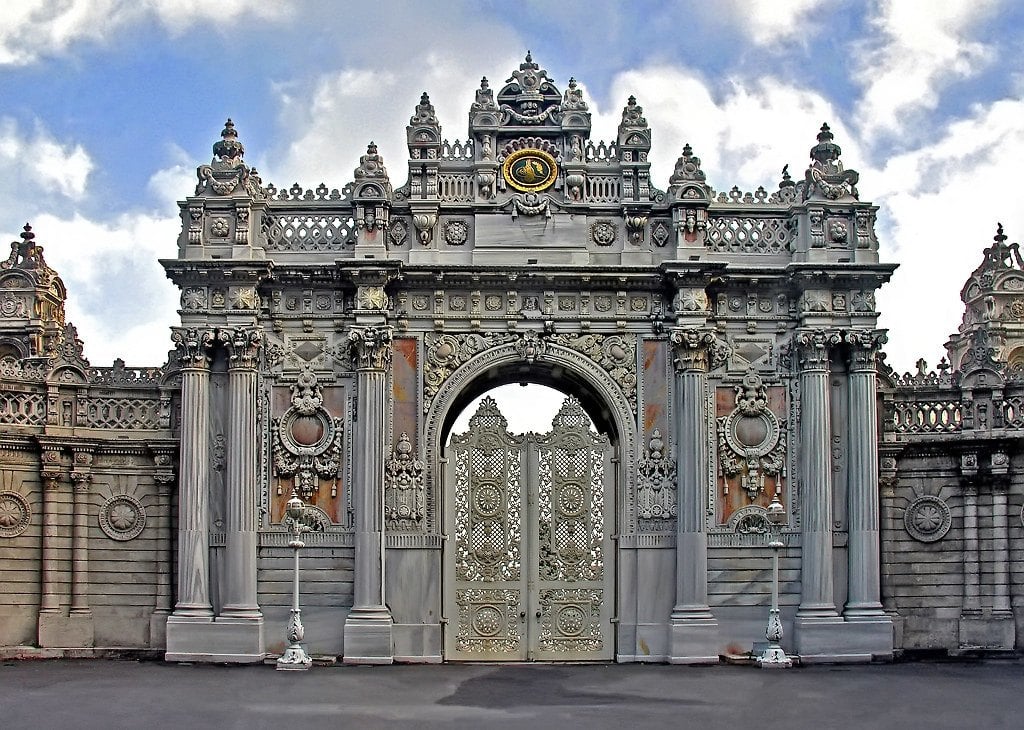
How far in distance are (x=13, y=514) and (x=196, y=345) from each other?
15.2 ft

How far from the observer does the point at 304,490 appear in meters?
25.8

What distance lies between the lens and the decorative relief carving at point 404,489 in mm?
25672

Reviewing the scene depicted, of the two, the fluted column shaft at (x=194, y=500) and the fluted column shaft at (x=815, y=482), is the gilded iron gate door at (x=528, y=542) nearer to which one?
the fluted column shaft at (x=815, y=482)

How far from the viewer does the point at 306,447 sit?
25922 mm

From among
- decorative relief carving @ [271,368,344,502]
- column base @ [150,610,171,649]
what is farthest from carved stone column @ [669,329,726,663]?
column base @ [150,610,171,649]

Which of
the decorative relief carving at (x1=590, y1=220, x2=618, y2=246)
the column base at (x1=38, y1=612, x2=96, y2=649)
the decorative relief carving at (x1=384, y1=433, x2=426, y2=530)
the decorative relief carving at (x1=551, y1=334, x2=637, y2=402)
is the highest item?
the decorative relief carving at (x1=590, y1=220, x2=618, y2=246)

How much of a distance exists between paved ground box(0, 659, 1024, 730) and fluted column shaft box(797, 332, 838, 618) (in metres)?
1.63

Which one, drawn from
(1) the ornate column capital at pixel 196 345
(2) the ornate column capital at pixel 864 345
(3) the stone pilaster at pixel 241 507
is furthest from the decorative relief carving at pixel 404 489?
(2) the ornate column capital at pixel 864 345

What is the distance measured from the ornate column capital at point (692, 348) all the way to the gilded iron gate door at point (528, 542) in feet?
6.86

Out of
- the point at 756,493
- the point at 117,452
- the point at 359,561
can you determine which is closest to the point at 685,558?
the point at 756,493

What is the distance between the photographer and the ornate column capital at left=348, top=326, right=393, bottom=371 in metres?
25.7

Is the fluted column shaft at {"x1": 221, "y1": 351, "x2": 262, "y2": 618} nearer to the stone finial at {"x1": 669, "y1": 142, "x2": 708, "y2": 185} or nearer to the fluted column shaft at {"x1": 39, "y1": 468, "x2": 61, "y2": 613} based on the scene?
the fluted column shaft at {"x1": 39, "y1": 468, "x2": 61, "y2": 613}

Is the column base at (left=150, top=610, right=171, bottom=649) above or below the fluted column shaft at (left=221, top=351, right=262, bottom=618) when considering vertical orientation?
below

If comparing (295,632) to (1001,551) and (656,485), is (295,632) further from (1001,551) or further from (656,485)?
(1001,551)
